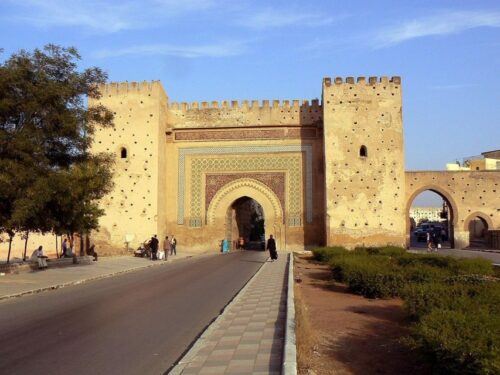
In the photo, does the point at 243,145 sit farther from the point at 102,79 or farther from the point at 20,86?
the point at 20,86

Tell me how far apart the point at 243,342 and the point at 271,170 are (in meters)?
22.9

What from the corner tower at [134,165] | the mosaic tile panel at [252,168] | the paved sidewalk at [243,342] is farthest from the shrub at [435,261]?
the corner tower at [134,165]

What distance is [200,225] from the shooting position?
95.0 ft

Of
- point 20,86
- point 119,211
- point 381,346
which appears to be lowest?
point 381,346

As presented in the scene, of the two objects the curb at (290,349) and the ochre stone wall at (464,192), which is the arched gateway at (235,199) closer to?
the ochre stone wall at (464,192)

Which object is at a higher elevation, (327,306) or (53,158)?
(53,158)

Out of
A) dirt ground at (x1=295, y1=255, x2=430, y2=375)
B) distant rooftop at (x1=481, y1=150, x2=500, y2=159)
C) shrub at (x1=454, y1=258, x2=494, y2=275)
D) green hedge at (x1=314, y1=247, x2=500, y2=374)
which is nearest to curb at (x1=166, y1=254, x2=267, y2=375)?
dirt ground at (x1=295, y1=255, x2=430, y2=375)

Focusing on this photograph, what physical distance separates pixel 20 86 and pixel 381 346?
37.6ft

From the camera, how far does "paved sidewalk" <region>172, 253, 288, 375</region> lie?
16.7ft

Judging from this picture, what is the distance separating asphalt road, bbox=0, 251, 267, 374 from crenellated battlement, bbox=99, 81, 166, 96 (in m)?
17.0

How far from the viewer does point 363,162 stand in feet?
90.1

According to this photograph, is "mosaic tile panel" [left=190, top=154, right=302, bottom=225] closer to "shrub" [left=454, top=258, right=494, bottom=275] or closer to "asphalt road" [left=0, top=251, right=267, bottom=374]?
"asphalt road" [left=0, top=251, right=267, bottom=374]

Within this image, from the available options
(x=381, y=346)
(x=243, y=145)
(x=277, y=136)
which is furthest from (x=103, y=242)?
(x=381, y=346)

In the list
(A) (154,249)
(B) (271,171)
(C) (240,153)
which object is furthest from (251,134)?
(A) (154,249)
